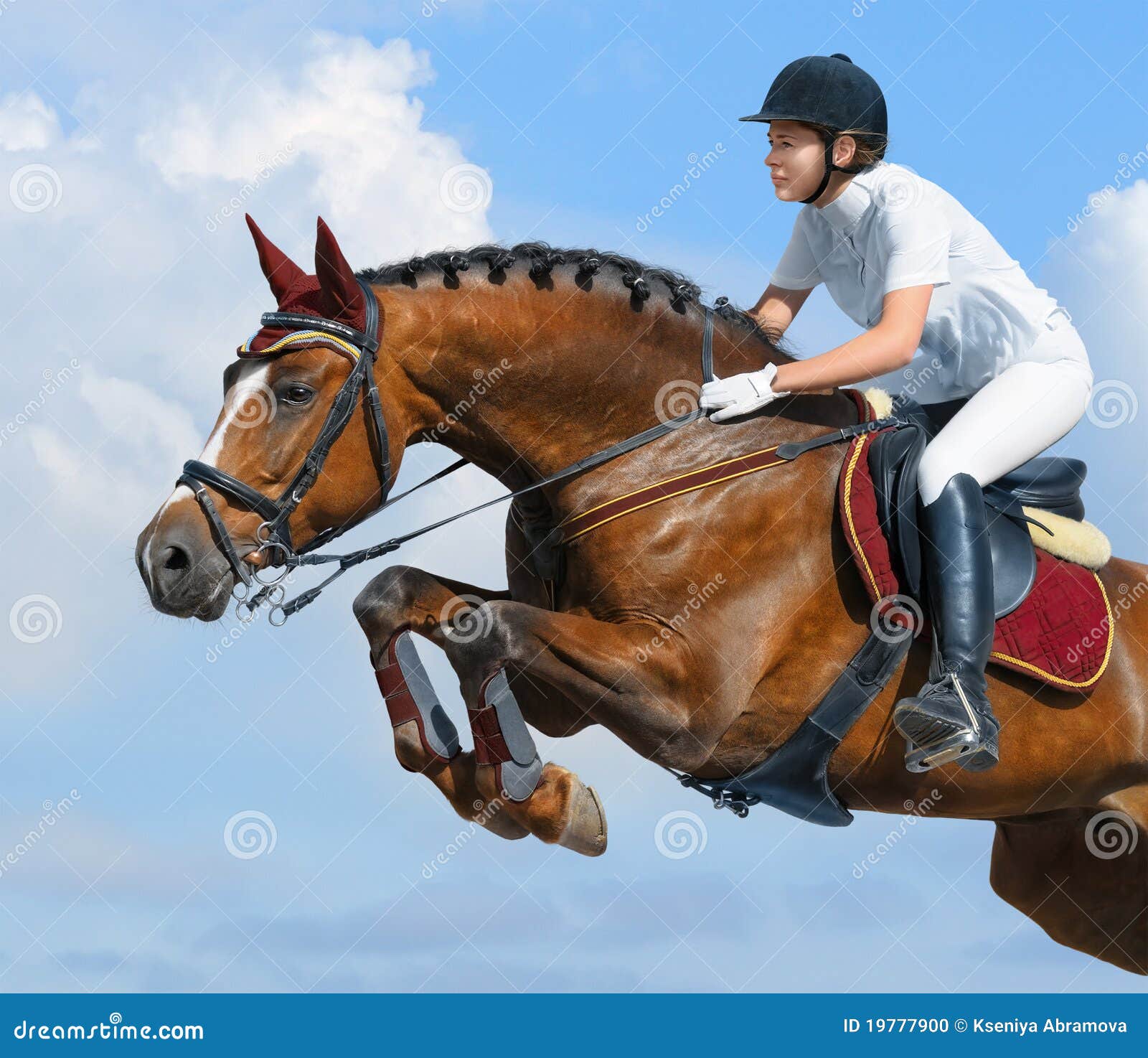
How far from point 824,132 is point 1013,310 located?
1.21m

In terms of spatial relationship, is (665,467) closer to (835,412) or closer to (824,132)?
(835,412)

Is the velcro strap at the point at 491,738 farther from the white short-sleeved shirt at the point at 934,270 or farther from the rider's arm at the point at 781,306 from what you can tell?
the rider's arm at the point at 781,306

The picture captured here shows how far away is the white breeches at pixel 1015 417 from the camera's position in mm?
6789

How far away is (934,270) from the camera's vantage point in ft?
21.9

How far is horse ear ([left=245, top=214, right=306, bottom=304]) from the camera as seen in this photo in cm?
664

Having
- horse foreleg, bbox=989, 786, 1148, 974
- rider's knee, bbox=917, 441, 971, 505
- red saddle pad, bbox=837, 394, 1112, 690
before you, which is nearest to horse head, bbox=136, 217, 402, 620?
red saddle pad, bbox=837, 394, 1112, 690

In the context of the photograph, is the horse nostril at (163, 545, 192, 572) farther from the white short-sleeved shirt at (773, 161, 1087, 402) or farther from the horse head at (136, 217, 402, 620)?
the white short-sleeved shirt at (773, 161, 1087, 402)

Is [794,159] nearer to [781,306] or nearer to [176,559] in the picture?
[781,306]

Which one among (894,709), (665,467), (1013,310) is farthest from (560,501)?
(1013,310)

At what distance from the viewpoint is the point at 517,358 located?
660 centimetres

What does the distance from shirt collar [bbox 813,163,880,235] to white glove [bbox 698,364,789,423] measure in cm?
86

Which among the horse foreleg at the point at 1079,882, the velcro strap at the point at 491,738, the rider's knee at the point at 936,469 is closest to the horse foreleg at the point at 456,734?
the velcro strap at the point at 491,738

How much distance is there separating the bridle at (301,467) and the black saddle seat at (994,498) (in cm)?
219

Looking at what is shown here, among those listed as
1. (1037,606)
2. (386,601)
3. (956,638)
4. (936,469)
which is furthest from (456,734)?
(1037,606)
